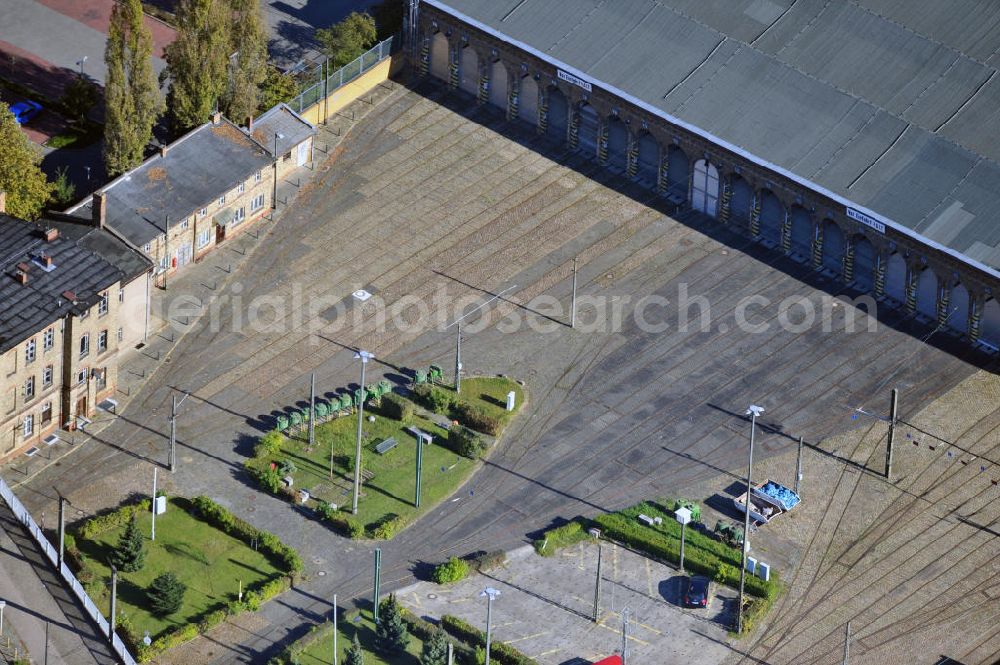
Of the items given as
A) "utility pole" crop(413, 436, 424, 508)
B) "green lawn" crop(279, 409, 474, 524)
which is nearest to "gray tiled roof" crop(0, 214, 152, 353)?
"green lawn" crop(279, 409, 474, 524)

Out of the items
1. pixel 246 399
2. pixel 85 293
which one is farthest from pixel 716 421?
pixel 85 293

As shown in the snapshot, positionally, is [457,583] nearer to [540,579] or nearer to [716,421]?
[540,579]

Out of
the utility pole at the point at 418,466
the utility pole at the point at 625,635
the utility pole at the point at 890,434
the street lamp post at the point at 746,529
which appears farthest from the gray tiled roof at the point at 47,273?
the utility pole at the point at 890,434

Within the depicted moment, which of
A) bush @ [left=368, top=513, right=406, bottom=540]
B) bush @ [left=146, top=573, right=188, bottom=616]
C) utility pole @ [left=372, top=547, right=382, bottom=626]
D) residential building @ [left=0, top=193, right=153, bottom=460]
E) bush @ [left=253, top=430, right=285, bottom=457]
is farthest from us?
bush @ [left=253, top=430, right=285, bottom=457]

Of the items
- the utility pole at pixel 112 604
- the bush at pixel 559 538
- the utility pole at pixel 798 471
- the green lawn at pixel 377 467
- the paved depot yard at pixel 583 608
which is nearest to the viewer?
the utility pole at pixel 112 604

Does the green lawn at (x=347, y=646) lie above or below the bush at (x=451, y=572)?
below

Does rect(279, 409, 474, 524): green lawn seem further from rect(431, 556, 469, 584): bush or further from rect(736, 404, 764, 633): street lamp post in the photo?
rect(736, 404, 764, 633): street lamp post

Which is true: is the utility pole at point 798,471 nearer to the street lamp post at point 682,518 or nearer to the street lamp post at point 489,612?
the street lamp post at point 682,518

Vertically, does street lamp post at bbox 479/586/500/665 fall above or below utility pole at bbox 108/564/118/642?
above
